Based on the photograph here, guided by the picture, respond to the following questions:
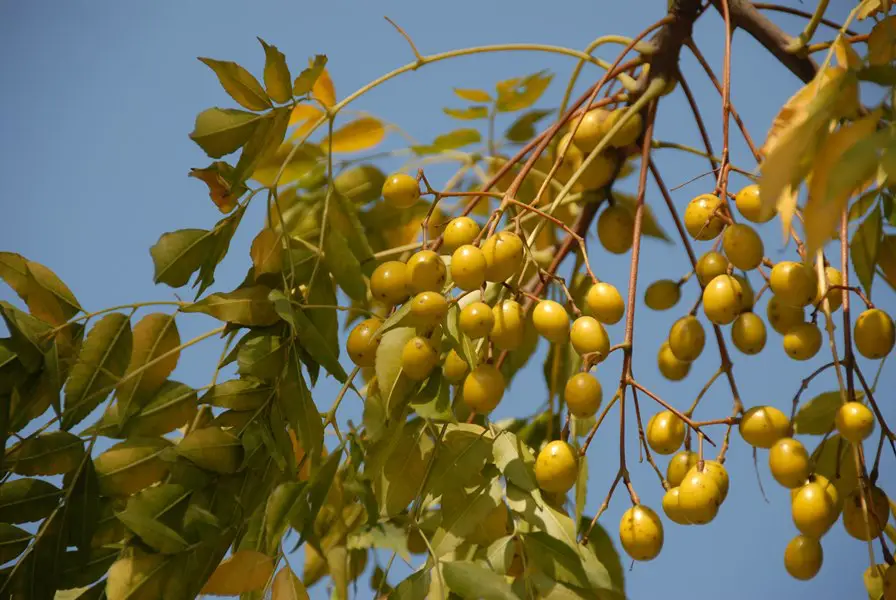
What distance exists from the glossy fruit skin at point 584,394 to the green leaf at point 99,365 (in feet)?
0.65

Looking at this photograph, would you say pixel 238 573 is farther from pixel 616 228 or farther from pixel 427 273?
pixel 616 228

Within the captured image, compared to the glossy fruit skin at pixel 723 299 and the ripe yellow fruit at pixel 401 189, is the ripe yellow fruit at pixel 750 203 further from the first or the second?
the ripe yellow fruit at pixel 401 189

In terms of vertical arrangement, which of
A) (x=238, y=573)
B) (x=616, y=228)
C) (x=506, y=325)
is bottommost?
(x=238, y=573)

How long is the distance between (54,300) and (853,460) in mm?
358

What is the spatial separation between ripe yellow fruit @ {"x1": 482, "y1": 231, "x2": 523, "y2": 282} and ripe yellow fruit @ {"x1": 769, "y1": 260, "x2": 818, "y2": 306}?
0.34ft

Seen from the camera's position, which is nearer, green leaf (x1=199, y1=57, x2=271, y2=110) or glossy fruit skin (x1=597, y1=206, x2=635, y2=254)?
green leaf (x1=199, y1=57, x2=271, y2=110)

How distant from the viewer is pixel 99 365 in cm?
46

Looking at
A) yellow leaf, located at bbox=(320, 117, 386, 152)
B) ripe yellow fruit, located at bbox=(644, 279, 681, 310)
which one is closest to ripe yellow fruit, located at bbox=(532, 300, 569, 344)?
ripe yellow fruit, located at bbox=(644, 279, 681, 310)

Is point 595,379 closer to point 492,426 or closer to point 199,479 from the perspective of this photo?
point 492,426

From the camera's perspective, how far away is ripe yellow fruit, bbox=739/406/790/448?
0.41 m

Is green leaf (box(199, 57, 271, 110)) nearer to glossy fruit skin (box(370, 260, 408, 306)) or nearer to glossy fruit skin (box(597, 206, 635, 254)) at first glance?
glossy fruit skin (box(370, 260, 408, 306))

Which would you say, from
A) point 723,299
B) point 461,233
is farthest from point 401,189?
point 723,299

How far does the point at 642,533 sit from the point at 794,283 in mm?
115

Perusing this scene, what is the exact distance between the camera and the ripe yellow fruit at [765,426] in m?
0.41
